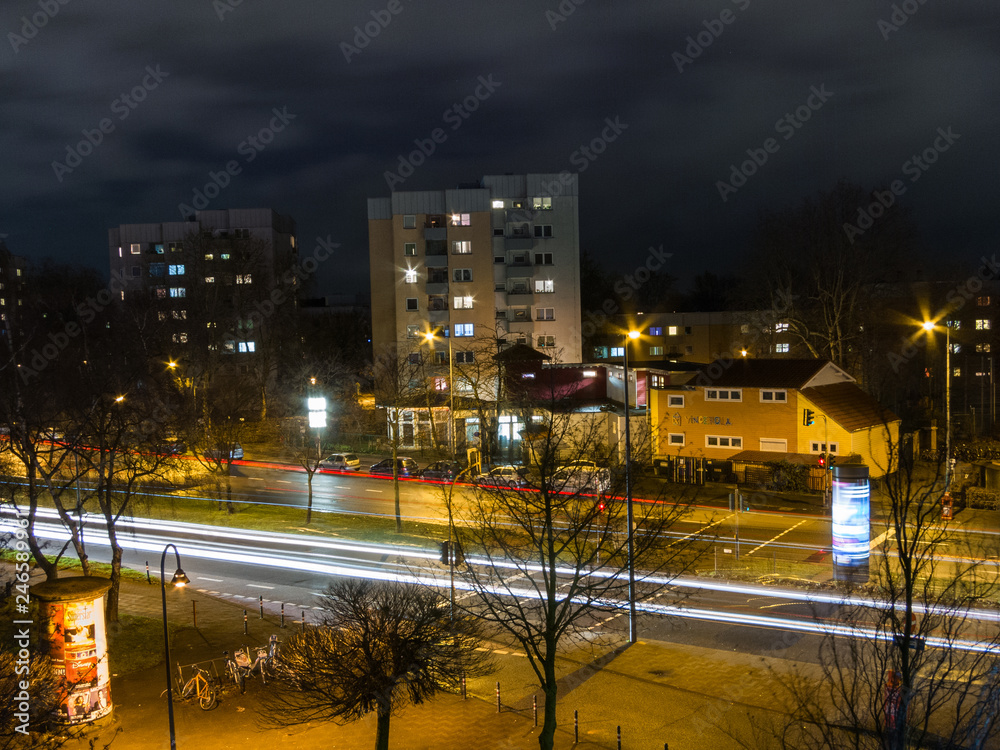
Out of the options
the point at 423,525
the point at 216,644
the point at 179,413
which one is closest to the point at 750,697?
the point at 216,644

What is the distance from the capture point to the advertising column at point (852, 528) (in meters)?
19.1

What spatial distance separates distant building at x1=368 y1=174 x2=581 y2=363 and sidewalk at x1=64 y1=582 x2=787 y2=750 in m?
36.8

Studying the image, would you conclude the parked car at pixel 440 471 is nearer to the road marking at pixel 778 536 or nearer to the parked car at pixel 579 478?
the road marking at pixel 778 536

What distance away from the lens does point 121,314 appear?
50781 millimetres

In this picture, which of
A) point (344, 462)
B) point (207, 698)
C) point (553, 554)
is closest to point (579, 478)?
point (553, 554)

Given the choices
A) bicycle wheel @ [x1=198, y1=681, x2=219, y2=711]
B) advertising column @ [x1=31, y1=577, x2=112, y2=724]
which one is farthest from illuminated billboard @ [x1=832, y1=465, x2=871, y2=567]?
advertising column @ [x1=31, y1=577, x2=112, y2=724]

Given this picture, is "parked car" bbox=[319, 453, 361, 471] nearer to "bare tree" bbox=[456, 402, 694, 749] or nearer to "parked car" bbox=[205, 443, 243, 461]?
"parked car" bbox=[205, 443, 243, 461]

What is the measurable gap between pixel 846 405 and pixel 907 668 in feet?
91.0

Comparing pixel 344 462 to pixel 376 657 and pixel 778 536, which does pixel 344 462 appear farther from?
pixel 376 657

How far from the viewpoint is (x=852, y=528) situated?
1906 cm

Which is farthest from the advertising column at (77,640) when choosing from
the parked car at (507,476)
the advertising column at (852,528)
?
the advertising column at (852,528)

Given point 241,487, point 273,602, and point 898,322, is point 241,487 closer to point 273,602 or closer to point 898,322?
point 273,602

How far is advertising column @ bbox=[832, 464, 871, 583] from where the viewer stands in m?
19.1

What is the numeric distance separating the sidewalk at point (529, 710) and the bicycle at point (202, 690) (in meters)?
0.20
